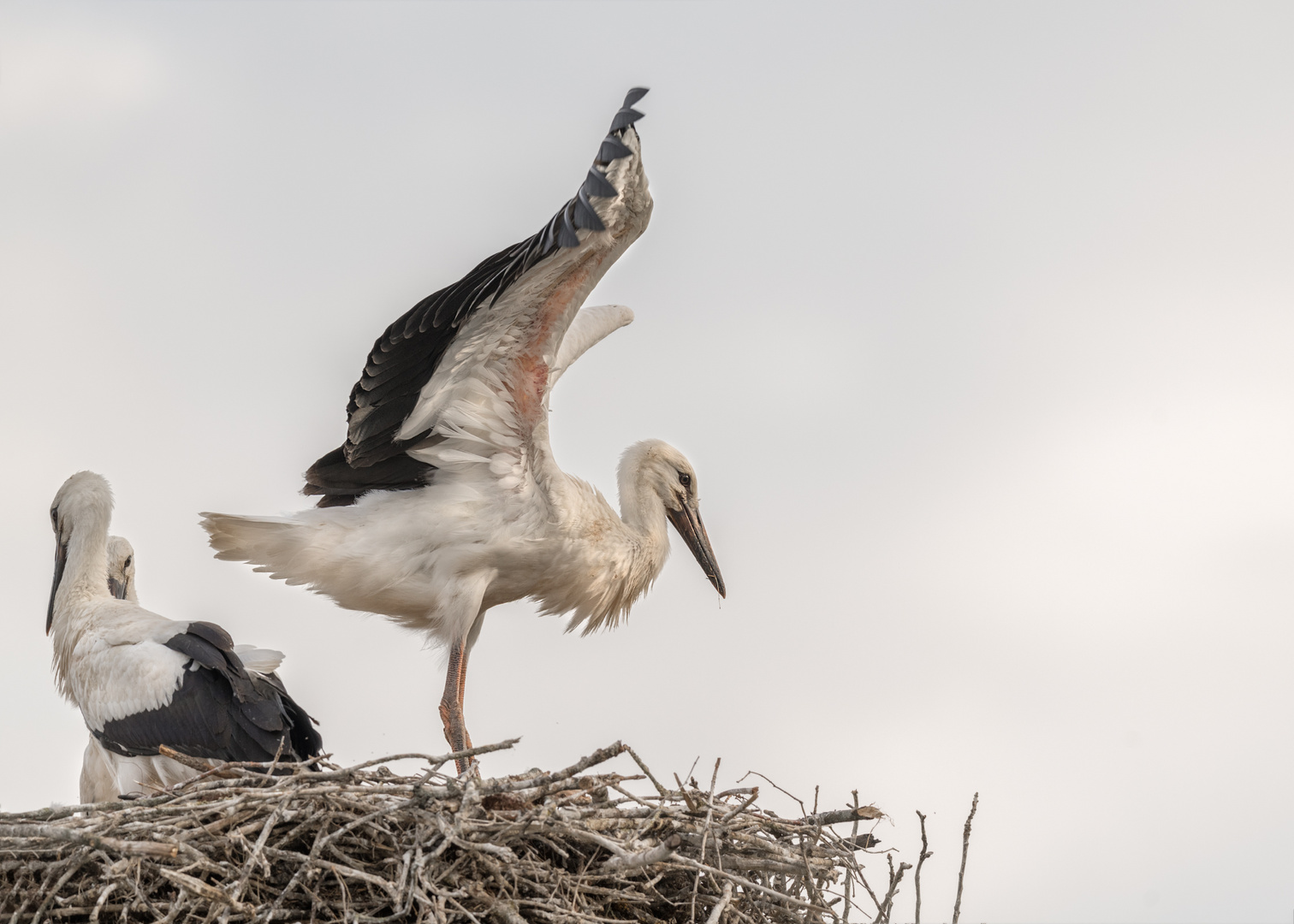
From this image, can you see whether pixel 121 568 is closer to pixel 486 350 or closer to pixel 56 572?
pixel 56 572

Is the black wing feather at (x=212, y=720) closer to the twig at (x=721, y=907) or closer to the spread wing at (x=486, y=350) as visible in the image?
the spread wing at (x=486, y=350)

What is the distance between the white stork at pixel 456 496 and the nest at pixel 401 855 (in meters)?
1.20

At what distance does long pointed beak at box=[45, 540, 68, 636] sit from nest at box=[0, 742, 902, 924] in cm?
251

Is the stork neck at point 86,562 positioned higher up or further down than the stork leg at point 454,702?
higher up

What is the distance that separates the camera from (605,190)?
16.0 ft

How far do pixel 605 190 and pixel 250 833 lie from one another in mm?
2285

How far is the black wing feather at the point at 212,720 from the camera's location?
562 centimetres

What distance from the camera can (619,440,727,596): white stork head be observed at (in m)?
6.84

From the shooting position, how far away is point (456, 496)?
236 inches

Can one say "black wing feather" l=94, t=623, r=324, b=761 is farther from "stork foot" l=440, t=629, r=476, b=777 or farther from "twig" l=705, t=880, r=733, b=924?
"twig" l=705, t=880, r=733, b=924

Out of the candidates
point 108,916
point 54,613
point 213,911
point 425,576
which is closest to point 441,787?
point 213,911

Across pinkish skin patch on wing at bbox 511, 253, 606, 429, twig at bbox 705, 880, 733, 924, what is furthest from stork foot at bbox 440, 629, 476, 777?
twig at bbox 705, 880, 733, 924

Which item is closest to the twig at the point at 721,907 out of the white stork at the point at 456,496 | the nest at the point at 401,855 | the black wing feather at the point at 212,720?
the nest at the point at 401,855

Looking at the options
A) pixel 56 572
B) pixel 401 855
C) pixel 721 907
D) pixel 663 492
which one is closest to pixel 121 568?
pixel 56 572
